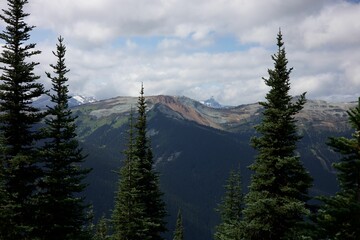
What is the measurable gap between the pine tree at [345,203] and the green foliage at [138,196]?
70.5 feet

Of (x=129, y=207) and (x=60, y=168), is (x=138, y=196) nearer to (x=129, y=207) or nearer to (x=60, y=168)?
(x=129, y=207)

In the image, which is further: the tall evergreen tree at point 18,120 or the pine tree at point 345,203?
the tall evergreen tree at point 18,120

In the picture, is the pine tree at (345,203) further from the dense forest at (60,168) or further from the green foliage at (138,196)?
the green foliage at (138,196)

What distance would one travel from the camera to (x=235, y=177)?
52094 millimetres

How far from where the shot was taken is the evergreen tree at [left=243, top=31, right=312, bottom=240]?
67.4ft

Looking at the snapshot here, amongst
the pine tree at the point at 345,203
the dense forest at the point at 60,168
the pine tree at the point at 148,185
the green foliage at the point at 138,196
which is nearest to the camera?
the pine tree at the point at 345,203

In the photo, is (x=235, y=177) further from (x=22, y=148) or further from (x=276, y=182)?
(x=22, y=148)

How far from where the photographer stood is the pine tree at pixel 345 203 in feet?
35.1

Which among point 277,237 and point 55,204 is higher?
point 55,204

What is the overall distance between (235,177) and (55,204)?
1364 inches

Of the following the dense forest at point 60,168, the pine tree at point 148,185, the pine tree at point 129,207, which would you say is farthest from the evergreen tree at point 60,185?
the pine tree at point 148,185

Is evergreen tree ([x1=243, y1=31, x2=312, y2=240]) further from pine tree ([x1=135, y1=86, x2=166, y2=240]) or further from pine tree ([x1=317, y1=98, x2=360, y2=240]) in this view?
pine tree ([x1=135, y1=86, x2=166, y2=240])

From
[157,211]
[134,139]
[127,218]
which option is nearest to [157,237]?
[157,211]

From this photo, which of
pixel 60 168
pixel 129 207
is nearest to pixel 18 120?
pixel 60 168
